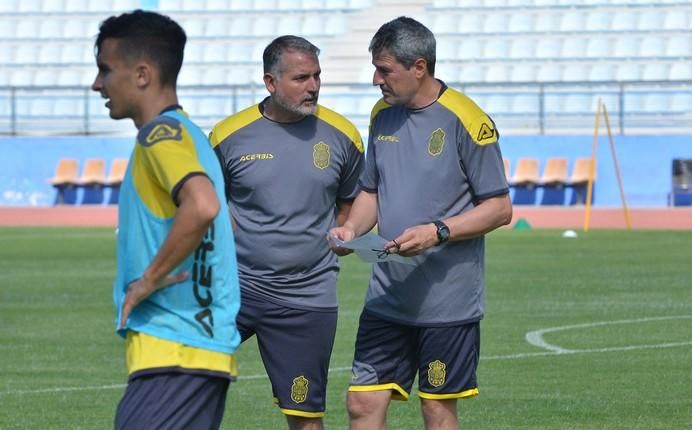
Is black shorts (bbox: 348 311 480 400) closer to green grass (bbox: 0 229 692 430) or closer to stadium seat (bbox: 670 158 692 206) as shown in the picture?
green grass (bbox: 0 229 692 430)

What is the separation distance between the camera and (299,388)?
6.75m

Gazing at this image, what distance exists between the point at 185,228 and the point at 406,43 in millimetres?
2269

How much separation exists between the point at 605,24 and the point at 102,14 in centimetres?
1426

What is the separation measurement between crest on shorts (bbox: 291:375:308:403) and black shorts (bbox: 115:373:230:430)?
215cm

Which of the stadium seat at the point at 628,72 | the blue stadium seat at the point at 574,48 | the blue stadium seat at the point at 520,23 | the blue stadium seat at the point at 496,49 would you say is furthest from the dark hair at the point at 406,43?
the blue stadium seat at the point at 520,23

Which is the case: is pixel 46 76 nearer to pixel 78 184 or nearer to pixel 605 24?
pixel 78 184

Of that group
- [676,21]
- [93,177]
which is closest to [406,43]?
[93,177]

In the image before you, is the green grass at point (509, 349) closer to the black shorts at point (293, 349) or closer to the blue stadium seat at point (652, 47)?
the black shorts at point (293, 349)

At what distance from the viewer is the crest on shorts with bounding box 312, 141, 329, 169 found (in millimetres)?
6859

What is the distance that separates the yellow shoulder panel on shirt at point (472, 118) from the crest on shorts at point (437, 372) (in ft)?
3.19

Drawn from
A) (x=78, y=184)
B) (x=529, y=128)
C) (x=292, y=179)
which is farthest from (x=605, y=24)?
(x=292, y=179)

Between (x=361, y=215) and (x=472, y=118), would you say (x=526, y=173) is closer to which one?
(x=361, y=215)

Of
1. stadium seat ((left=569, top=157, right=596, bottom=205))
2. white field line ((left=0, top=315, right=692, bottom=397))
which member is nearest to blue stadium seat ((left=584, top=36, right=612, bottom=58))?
stadium seat ((left=569, top=157, right=596, bottom=205))

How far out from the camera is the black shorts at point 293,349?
22.2 feet
